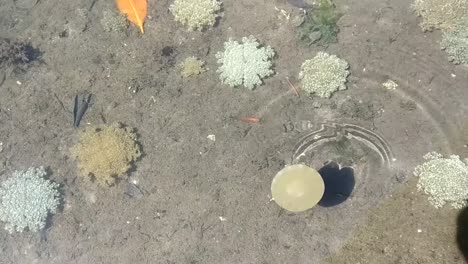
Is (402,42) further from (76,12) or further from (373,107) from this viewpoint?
(76,12)

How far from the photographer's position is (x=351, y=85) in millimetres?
8508

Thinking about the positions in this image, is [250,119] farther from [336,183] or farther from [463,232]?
[463,232]

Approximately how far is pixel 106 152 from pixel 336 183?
13.0ft

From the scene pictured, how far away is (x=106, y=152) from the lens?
8.20m

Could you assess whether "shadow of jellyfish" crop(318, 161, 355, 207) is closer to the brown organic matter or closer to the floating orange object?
the floating orange object

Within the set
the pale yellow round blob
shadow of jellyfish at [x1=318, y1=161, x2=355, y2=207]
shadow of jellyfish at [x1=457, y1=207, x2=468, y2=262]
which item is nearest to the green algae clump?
the pale yellow round blob

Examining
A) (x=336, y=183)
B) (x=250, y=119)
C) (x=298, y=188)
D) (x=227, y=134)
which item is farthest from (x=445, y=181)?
(x=227, y=134)

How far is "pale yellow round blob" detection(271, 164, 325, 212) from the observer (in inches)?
279

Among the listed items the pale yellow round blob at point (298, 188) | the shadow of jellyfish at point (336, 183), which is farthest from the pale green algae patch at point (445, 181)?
the pale yellow round blob at point (298, 188)

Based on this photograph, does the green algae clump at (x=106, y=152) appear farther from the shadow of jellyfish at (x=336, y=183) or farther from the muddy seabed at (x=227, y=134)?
the shadow of jellyfish at (x=336, y=183)

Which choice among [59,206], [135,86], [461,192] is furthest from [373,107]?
[59,206]

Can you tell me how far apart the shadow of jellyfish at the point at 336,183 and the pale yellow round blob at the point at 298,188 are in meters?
0.72

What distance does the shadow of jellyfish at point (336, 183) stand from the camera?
782 cm

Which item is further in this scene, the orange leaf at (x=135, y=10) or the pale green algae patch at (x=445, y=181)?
the orange leaf at (x=135, y=10)
